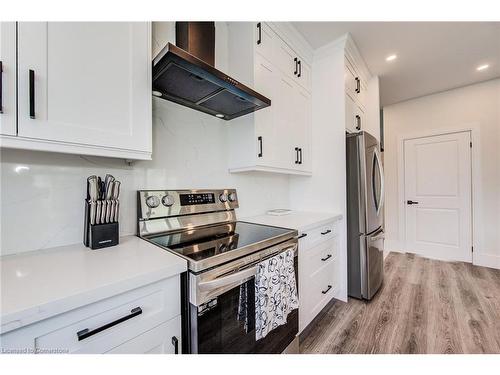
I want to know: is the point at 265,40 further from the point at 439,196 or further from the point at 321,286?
the point at 439,196

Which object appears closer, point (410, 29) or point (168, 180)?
point (168, 180)

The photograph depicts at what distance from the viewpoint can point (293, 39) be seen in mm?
1943

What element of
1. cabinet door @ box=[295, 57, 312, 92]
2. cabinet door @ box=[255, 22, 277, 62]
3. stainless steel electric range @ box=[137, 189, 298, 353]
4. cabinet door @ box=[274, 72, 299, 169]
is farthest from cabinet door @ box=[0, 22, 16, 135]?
cabinet door @ box=[295, 57, 312, 92]

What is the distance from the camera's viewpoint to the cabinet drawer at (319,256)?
1552 millimetres

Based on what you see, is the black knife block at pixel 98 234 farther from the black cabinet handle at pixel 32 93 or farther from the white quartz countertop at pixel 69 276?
the black cabinet handle at pixel 32 93

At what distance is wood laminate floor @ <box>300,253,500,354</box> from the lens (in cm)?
150

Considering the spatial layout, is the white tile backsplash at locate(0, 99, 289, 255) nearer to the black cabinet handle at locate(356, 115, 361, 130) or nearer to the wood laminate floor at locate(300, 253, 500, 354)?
the wood laminate floor at locate(300, 253, 500, 354)

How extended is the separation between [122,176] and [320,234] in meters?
1.45

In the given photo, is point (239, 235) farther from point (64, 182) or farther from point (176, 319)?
point (64, 182)

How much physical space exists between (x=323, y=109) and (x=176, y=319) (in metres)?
2.13

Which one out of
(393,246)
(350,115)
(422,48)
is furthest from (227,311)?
(393,246)

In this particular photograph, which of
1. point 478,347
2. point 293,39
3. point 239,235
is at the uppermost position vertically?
point 293,39

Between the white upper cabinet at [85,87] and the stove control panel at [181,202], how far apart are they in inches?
13.5
